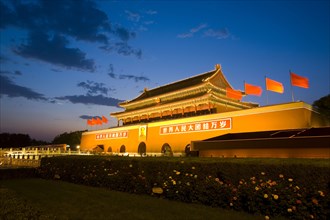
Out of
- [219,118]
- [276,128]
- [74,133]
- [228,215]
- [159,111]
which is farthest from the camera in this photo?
[74,133]

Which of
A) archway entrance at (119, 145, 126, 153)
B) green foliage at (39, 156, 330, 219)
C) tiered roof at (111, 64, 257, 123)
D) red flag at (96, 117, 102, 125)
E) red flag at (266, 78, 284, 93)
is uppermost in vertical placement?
tiered roof at (111, 64, 257, 123)

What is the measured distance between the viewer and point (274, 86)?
1970cm

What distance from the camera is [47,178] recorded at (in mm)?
12109

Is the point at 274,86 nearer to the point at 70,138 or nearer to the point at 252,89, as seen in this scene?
the point at 252,89

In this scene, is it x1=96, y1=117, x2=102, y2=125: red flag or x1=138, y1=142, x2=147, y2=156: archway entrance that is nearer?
x1=138, y1=142, x2=147, y2=156: archway entrance

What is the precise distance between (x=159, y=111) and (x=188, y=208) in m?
26.8

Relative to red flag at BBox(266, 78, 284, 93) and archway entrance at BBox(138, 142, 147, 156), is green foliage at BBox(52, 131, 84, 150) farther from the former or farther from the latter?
red flag at BBox(266, 78, 284, 93)

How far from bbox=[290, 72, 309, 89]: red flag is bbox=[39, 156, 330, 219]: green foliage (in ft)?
47.8

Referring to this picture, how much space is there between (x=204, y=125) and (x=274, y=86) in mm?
6739

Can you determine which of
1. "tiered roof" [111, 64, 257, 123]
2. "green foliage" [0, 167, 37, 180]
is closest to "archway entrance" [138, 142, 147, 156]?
"tiered roof" [111, 64, 257, 123]

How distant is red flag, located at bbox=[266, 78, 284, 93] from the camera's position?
19391mm

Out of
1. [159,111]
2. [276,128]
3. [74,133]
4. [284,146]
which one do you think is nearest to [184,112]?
→ [159,111]

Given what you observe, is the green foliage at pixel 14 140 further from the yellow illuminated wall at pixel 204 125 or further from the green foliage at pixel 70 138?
the yellow illuminated wall at pixel 204 125

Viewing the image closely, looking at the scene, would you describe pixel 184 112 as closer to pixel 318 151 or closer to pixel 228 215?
pixel 318 151
